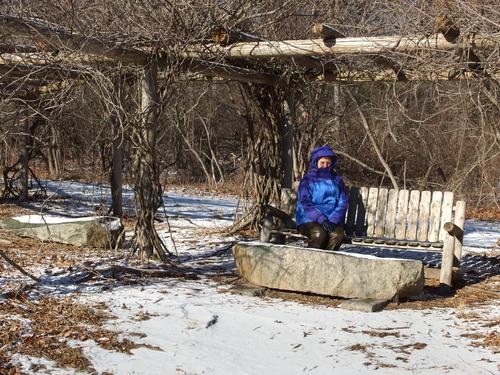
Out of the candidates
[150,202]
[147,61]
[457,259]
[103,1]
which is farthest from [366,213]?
[103,1]

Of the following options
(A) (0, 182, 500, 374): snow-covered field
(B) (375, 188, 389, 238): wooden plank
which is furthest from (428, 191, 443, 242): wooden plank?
(A) (0, 182, 500, 374): snow-covered field

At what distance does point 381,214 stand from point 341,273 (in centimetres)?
159

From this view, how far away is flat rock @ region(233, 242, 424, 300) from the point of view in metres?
6.31

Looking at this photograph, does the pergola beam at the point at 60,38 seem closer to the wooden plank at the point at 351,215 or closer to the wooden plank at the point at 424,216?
the wooden plank at the point at 351,215

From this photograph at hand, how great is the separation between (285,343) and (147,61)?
3.65m

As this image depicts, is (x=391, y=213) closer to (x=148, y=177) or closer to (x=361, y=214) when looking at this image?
(x=361, y=214)

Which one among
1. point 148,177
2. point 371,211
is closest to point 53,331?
point 148,177

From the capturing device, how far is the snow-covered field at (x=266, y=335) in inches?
183

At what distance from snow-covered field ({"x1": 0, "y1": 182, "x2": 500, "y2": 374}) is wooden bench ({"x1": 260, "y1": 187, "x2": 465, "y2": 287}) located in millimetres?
800

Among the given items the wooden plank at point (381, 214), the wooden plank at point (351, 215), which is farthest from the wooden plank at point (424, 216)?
the wooden plank at point (351, 215)

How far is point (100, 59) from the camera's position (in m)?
7.34

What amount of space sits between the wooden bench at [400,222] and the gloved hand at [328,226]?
0.19 m

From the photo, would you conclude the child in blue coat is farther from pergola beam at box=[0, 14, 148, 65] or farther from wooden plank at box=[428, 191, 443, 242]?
pergola beam at box=[0, 14, 148, 65]

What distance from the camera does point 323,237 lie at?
731 centimetres
